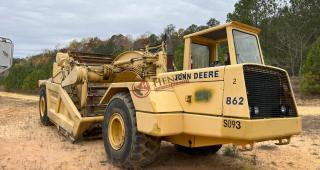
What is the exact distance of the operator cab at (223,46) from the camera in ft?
18.2

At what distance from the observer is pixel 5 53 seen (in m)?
6.00

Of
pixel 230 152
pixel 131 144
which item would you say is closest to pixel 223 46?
pixel 131 144

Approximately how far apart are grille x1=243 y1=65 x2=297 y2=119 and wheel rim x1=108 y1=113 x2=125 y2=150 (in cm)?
234

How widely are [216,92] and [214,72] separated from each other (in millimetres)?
268

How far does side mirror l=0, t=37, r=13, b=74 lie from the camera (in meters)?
5.97

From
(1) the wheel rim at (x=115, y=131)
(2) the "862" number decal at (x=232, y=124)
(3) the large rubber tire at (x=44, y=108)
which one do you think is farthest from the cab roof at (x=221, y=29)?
(3) the large rubber tire at (x=44, y=108)

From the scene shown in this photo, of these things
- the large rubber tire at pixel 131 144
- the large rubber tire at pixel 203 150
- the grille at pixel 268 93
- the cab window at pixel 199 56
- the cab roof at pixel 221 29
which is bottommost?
the large rubber tire at pixel 203 150

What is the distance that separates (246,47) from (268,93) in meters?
0.79

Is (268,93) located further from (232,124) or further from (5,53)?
(5,53)

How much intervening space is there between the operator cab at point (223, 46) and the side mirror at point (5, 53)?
2.65 m

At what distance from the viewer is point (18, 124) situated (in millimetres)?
11242

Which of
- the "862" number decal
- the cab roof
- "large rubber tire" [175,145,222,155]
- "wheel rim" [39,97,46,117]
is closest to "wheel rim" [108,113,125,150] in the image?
"large rubber tire" [175,145,222,155]

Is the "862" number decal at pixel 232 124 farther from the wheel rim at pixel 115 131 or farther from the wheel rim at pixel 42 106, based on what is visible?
the wheel rim at pixel 42 106

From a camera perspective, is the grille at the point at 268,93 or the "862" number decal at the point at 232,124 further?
the grille at the point at 268,93
